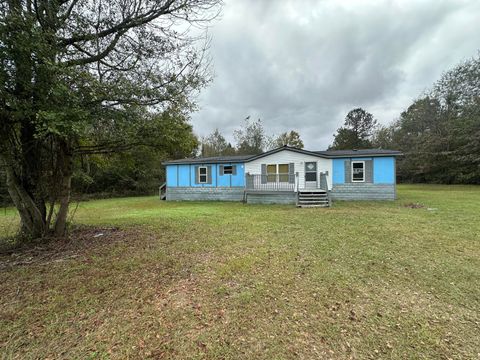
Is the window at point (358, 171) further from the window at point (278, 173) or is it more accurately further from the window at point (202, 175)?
the window at point (202, 175)

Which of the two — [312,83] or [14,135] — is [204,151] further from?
[14,135]

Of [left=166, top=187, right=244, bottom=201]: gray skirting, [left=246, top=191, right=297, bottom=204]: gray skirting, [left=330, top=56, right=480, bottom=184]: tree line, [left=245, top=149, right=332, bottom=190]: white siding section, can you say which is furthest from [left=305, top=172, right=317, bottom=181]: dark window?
[left=330, top=56, right=480, bottom=184]: tree line

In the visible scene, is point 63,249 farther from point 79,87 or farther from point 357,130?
point 357,130

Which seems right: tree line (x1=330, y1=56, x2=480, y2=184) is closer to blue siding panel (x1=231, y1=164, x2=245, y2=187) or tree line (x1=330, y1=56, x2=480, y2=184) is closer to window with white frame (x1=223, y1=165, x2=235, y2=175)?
blue siding panel (x1=231, y1=164, x2=245, y2=187)

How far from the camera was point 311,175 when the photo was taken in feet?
44.9

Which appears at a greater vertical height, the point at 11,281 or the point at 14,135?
the point at 14,135

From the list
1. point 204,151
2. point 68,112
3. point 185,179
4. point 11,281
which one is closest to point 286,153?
point 185,179

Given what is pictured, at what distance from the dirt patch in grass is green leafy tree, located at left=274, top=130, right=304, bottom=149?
3171cm

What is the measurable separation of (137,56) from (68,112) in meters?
2.91

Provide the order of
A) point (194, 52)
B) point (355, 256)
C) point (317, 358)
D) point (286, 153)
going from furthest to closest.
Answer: point (286, 153), point (194, 52), point (355, 256), point (317, 358)

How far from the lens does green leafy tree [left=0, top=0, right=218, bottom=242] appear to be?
3.67 m

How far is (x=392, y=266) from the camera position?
396 cm

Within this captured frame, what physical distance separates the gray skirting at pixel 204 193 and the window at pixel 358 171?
681cm

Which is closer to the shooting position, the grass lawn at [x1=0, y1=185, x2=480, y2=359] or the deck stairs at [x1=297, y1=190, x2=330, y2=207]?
the grass lawn at [x1=0, y1=185, x2=480, y2=359]
